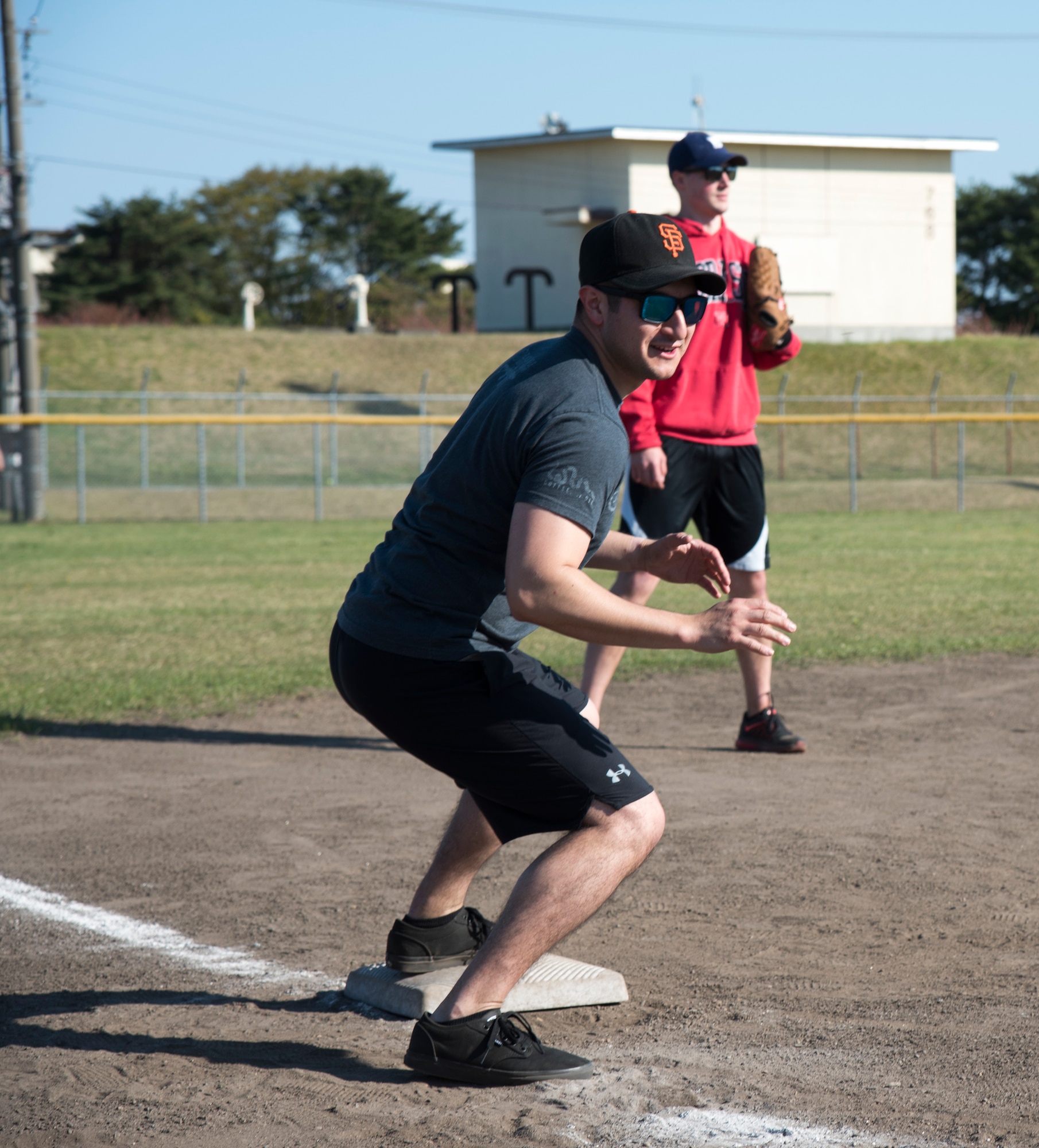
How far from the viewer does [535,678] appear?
3.12 meters

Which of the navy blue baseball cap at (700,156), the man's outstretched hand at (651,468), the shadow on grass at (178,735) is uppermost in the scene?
the navy blue baseball cap at (700,156)

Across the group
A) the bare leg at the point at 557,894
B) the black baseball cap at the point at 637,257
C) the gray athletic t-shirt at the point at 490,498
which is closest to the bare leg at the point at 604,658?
the gray athletic t-shirt at the point at 490,498

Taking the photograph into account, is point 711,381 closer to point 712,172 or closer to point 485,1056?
point 712,172

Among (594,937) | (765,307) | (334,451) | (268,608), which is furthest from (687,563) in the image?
(334,451)

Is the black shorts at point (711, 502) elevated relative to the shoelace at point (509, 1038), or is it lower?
elevated

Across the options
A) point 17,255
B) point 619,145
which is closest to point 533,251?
point 619,145

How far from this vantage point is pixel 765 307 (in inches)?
239

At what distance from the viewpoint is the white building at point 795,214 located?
46.6 metres

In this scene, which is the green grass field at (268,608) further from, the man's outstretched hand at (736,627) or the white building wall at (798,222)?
the white building wall at (798,222)

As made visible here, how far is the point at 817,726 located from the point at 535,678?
13.3 ft

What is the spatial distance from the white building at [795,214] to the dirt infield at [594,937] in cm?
4069

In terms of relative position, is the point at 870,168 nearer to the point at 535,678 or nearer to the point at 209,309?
the point at 209,309

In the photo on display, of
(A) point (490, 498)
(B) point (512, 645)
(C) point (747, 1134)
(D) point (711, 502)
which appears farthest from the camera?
(D) point (711, 502)

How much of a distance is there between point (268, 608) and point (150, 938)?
7.38 meters
